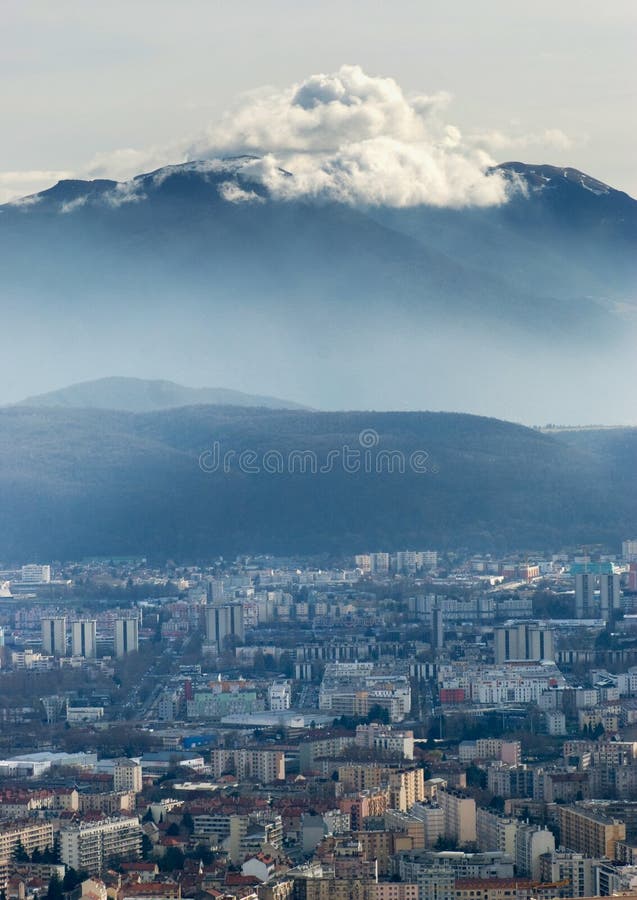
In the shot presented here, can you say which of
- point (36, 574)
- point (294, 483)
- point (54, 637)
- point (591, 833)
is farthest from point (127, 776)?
point (294, 483)

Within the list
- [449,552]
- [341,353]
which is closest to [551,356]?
[341,353]

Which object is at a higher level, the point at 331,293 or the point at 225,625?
the point at 331,293

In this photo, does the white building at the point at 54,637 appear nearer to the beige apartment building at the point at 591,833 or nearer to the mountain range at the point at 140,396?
the beige apartment building at the point at 591,833

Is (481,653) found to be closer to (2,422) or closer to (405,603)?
(405,603)

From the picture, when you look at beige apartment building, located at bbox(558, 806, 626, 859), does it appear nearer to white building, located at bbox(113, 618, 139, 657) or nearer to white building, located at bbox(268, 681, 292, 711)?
white building, located at bbox(268, 681, 292, 711)

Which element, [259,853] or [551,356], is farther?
[551,356]

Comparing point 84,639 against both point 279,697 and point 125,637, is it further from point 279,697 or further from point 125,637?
point 279,697

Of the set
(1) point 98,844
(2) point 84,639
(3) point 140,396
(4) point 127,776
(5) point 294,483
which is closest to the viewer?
(1) point 98,844

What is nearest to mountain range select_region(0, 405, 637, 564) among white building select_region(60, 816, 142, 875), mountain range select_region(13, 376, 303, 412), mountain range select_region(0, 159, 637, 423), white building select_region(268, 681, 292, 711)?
mountain range select_region(13, 376, 303, 412)

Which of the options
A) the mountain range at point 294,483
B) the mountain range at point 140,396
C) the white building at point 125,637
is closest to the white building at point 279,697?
the white building at point 125,637
